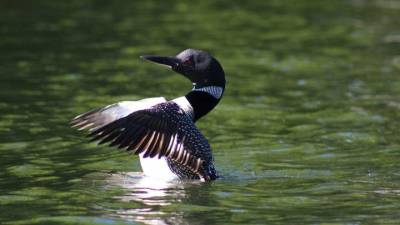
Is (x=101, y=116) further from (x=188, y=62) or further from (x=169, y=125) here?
(x=188, y=62)

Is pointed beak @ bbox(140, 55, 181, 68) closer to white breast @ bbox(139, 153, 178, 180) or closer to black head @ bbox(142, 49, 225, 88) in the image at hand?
black head @ bbox(142, 49, 225, 88)

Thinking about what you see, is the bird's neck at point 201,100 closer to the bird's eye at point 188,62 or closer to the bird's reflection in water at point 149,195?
the bird's eye at point 188,62

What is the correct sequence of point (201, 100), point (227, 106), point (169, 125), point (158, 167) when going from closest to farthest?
point (169, 125) → point (158, 167) → point (201, 100) → point (227, 106)

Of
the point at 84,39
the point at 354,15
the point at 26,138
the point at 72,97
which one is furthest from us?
the point at 354,15

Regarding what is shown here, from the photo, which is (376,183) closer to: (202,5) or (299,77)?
(299,77)

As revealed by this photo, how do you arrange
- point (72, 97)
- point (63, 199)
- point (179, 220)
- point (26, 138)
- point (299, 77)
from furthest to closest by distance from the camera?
point (299, 77)
point (72, 97)
point (26, 138)
point (63, 199)
point (179, 220)

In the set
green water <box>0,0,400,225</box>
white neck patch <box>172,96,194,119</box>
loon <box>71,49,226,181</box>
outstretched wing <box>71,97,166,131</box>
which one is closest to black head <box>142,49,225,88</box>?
loon <box>71,49,226,181</box>

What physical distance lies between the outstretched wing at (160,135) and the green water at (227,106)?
0.28 metres

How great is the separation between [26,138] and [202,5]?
9271mm

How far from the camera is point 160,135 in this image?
7.99 meters

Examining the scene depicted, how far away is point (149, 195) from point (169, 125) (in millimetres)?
558

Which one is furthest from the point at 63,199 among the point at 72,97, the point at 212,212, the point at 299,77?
the point at 299,77

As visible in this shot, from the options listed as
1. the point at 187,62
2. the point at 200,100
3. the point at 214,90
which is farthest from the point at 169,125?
the point at 187,62

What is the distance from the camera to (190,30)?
53.2ft
